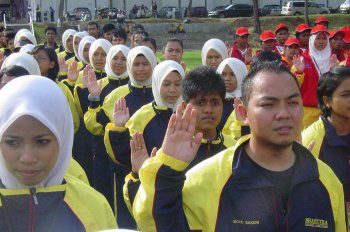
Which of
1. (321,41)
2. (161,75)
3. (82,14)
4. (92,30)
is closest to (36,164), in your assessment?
(161,75)

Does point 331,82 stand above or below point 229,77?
above

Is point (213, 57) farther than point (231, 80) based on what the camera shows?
Yes

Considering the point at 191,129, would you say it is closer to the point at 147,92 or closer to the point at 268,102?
the point at 268,102

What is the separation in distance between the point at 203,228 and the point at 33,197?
76cm

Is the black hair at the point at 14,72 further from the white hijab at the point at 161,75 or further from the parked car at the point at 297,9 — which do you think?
the parked car at the point at 297,9

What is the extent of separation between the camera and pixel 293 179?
279cm

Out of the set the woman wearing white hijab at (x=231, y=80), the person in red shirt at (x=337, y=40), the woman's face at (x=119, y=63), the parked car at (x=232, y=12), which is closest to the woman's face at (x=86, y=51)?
the woman's face at (x=119, y=63)

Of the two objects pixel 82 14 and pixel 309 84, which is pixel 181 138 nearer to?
pixel 309 84

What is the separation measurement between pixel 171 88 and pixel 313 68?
3254 mm

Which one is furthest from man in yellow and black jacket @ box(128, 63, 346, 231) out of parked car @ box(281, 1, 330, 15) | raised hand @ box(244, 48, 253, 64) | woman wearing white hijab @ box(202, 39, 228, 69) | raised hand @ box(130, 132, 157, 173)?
parked car @ box(281, 1, 330, 15)

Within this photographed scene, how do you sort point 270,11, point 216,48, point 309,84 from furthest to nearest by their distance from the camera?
point 270,11 < point 216,48 < point 309,84

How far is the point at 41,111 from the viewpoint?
2719 mm

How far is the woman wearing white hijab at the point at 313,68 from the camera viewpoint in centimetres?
751

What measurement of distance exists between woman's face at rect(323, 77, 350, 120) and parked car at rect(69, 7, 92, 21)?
153 ft
